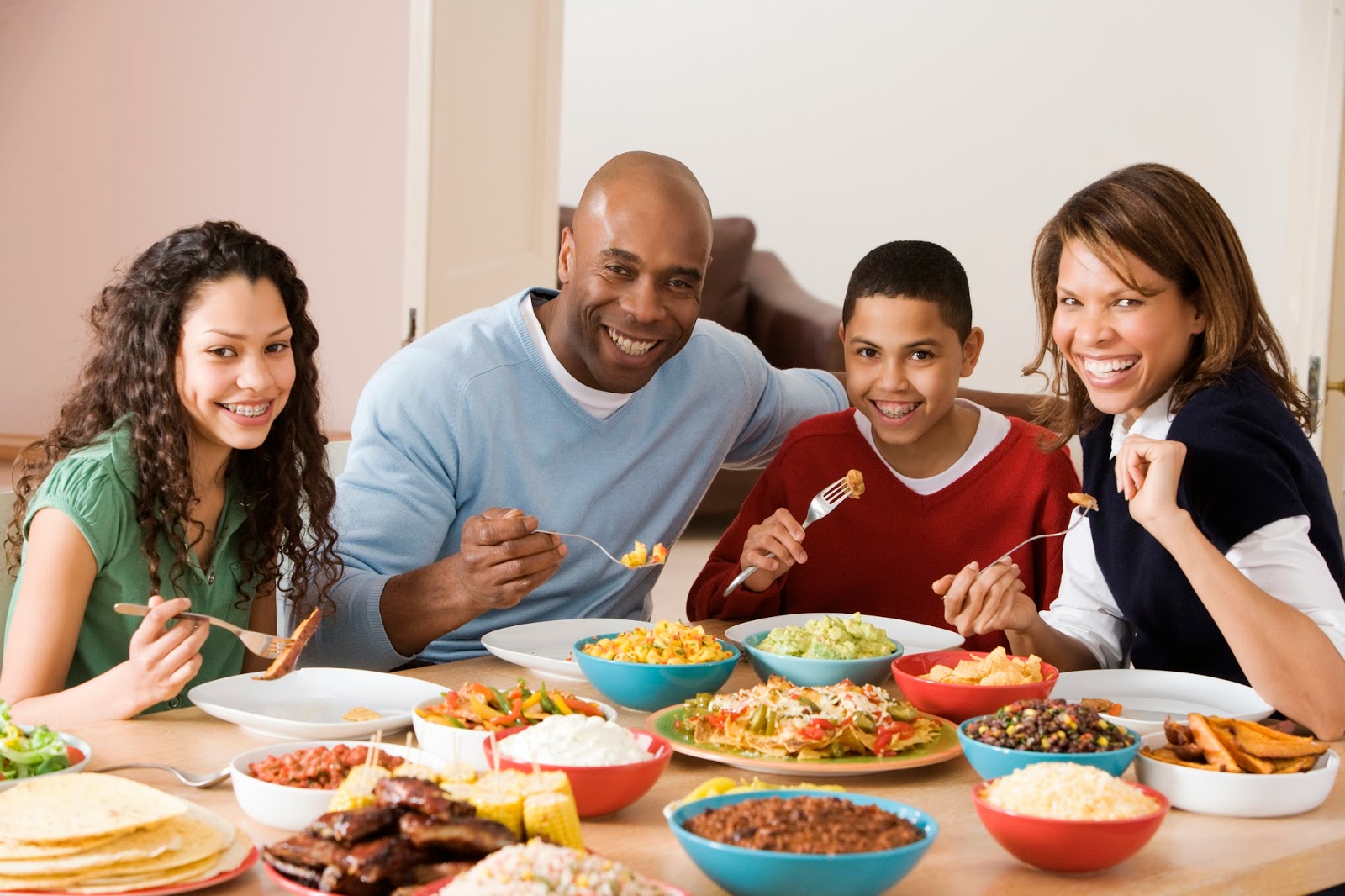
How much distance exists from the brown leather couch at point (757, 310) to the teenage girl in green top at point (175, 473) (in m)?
4.64

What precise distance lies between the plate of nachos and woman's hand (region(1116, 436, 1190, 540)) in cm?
36

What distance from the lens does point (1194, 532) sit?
1.65 m

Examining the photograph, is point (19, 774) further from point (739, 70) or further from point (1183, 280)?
point (739, 70)

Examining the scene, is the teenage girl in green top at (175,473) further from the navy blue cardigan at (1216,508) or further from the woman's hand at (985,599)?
the navy blue cardigan at (1216,508)

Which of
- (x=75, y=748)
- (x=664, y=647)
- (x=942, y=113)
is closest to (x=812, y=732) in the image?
(x=664, y=647)

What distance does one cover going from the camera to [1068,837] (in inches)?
46.0

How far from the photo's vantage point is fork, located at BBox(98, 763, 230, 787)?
53.2 inches

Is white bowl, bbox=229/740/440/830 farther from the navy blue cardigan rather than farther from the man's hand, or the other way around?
the navy blue cardigan

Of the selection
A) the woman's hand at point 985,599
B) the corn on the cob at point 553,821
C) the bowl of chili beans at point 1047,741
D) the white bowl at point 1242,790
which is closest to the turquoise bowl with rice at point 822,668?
the woman's hand at point 985,599

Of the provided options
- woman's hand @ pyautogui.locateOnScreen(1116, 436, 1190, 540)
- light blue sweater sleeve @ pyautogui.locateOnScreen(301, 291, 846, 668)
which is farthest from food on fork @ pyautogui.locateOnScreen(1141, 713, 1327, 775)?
light blue sweater sleeve @ pyautogui.locateOnScreen(301, 291, 846, 668)

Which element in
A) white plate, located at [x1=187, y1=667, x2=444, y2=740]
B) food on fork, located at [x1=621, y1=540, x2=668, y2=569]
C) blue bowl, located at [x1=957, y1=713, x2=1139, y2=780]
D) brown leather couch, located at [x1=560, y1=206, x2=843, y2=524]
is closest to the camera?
blue bowl, located at [x1=957, y1=713, x2=1139, y2=780]

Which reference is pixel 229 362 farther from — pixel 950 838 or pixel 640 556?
pixel 950 838

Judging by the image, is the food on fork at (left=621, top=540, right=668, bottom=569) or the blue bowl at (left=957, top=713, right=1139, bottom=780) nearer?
the blue bowl at (left=957, top=713, right=1139, bottom=780)

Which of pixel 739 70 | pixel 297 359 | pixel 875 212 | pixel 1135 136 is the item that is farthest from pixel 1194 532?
pixel 739 70
